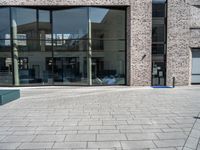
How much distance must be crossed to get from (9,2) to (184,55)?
14124mm

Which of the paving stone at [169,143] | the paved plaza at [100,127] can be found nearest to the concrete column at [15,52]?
the paved plaza at [100,127]

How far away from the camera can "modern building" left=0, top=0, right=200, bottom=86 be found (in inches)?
571

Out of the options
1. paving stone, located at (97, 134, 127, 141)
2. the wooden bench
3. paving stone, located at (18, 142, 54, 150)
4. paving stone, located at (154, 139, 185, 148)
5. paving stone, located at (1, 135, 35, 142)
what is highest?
the wooden bench

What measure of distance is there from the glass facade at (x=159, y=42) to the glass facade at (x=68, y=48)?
2.37 metres

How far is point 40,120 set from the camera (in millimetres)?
6270

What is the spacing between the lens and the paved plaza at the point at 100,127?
4395 millimetres

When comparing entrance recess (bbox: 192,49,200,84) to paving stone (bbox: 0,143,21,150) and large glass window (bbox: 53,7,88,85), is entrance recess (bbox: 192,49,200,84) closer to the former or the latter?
large glass window (bbox: 53,7,88,85)

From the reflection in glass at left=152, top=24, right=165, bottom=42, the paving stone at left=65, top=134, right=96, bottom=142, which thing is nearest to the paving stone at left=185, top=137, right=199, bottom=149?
A: the paving stone at left=65, top=134, right=96, bottom=142

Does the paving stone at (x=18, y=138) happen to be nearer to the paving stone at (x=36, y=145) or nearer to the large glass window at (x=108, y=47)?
the paving stone at (x=36, y=145)

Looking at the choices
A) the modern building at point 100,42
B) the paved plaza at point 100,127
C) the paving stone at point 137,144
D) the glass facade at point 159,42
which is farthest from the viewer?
the glass facade at point 159,42

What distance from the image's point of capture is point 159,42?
1488 cm

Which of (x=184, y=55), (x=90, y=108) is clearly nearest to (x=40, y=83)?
(x=90, y=108)

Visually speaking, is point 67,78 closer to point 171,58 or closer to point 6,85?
point 6,85

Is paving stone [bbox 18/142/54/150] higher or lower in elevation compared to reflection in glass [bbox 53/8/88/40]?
lower
